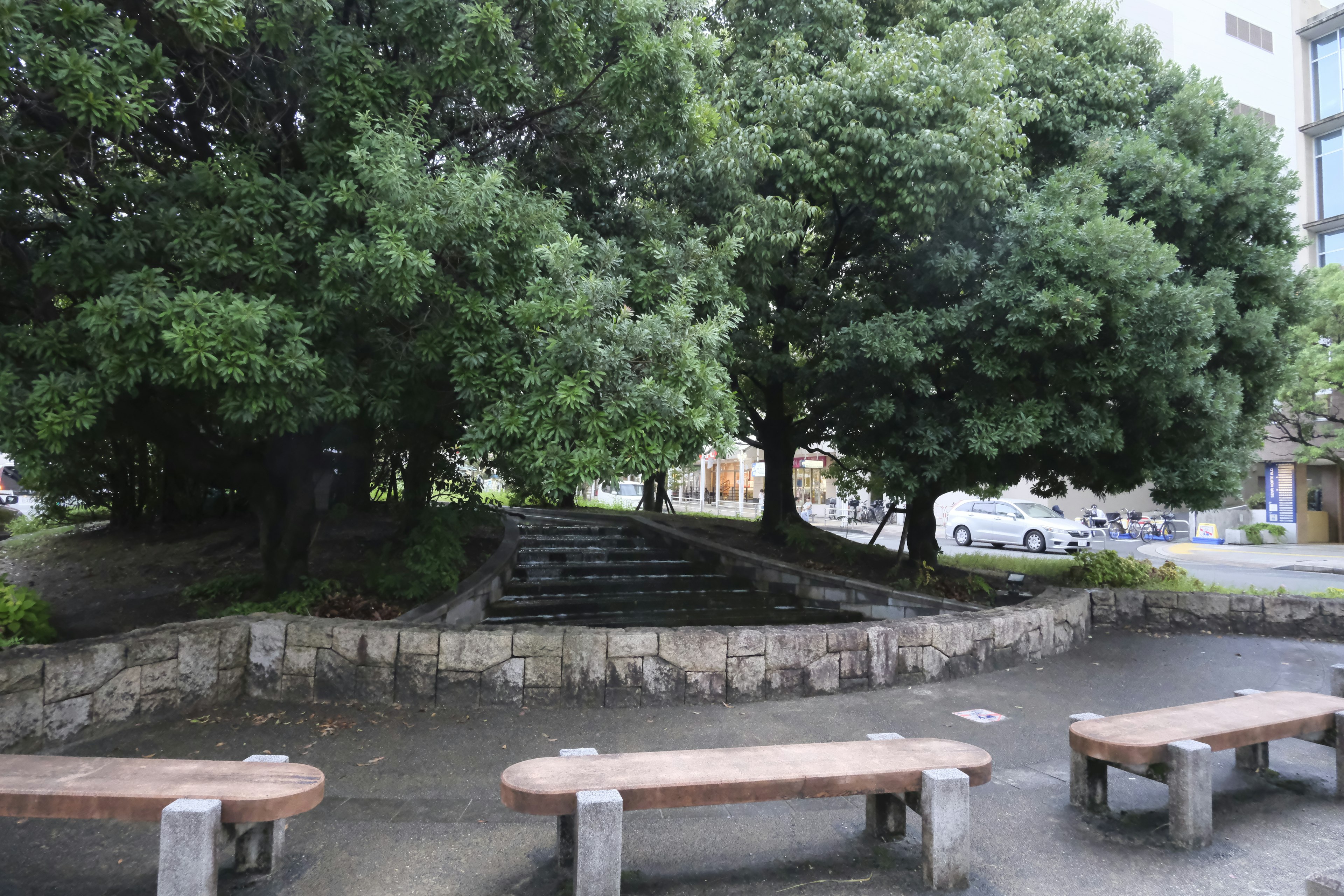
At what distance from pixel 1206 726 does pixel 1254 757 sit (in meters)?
1.01

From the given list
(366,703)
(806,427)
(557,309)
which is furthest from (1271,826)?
(806,427)

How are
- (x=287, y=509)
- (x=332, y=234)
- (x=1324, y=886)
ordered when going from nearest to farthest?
1. (x=1324, y=886)
2. (x=332, y=234)
3. (x=287, y=509)

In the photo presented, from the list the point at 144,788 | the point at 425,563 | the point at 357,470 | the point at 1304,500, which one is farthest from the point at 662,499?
the point at 1304,500

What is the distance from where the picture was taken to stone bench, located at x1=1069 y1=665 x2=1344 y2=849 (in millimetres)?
3518

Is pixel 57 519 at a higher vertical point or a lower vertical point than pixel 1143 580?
higher

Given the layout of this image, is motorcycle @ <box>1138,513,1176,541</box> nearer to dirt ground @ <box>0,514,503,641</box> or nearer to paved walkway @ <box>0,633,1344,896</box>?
dirt ground @ <box>0,514,503,641</box>

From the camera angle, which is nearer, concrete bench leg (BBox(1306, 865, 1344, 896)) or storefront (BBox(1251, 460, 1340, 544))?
concrete bench leg (BBox(1306, 865, 1344, 896))

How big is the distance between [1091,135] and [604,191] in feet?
19.5

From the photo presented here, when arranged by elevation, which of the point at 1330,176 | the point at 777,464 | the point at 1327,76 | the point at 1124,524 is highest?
the point at 1327,76

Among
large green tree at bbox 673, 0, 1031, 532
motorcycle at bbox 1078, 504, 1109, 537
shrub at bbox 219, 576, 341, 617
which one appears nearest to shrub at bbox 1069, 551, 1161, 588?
large green tree at bbox 673, 0, 1031, 532

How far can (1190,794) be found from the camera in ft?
11.5

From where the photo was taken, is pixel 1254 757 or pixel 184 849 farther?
pixel 1254 757

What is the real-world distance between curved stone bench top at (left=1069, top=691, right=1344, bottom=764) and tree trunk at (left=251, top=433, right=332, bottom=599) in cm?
691

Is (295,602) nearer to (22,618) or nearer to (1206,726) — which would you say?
(22,618)
